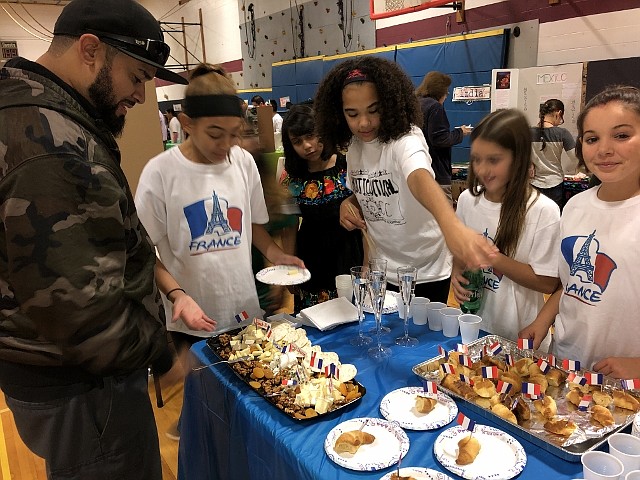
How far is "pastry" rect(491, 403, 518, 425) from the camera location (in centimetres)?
109

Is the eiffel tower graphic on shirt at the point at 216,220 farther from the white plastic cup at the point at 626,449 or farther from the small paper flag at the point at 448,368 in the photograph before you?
the white plastic cup at the point at 626,449

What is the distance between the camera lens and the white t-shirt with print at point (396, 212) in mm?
1951

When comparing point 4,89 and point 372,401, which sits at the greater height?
point 4,89

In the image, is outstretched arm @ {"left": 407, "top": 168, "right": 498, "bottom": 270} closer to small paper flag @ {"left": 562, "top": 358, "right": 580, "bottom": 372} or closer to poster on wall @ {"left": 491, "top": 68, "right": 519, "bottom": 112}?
small paper flag @ {"left": 562, "top": 358, "right": 580, "bottom": 372}

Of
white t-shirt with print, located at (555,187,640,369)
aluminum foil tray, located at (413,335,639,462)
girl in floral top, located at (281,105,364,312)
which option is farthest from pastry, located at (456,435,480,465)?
girl in floral top, located at (281,105,364,312)

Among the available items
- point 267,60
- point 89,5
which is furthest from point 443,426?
point 267,60

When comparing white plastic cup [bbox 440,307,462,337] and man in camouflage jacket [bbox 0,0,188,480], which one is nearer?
man in camouflage jacket [bbox 0,0,188,480]

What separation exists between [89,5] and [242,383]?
1042 millimetres

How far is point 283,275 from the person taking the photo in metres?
1.87

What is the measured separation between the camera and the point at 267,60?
36.6 feet

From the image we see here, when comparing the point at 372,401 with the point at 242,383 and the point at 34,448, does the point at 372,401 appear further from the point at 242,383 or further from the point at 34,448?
the point at 34,448

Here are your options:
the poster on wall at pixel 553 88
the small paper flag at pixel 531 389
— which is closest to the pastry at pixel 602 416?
the small paper flag at pixel 531 389

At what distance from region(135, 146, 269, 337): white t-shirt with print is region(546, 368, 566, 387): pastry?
1.04 meters

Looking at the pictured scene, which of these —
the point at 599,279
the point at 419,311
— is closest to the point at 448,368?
the point at 419,311
